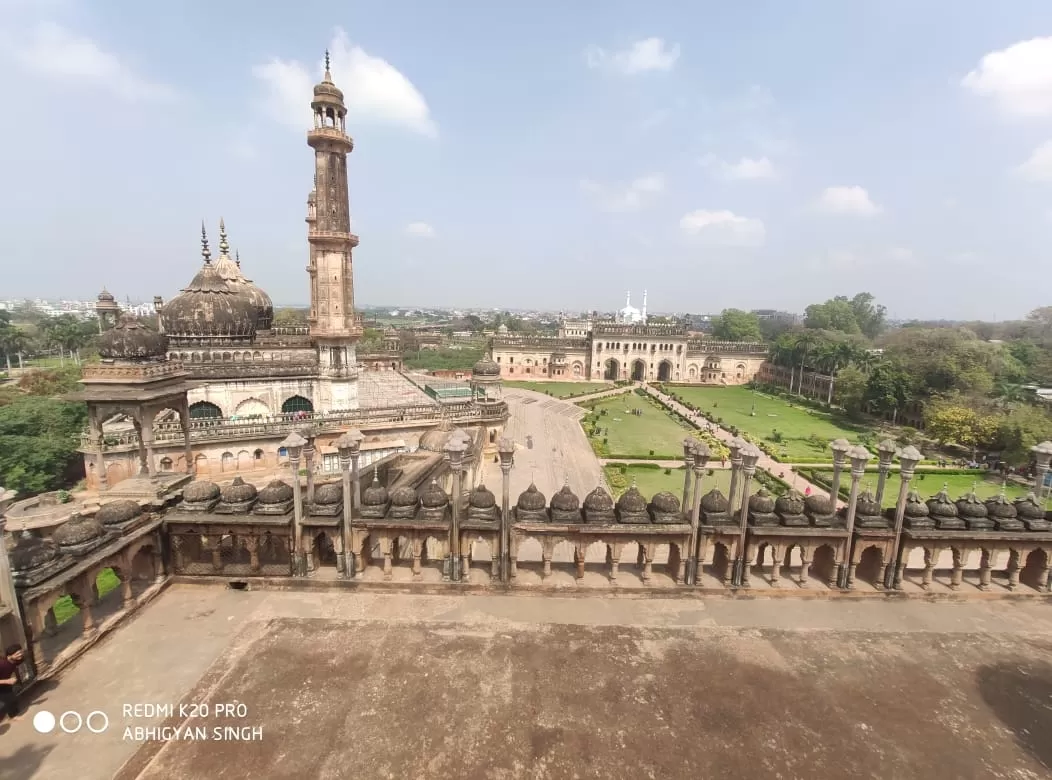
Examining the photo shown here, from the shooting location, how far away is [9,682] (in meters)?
8.33

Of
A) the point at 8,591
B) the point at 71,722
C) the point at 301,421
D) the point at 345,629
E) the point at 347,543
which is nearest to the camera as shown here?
the point at 71,722

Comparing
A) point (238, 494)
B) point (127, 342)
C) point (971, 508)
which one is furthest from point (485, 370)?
point (971, 508)

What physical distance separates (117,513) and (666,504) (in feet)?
41.8

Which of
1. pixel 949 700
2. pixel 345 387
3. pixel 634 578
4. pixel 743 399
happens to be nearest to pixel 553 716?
pixel 634 578

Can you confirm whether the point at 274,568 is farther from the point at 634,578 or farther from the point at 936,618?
the point at 936,618

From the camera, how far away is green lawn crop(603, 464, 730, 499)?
103 ft

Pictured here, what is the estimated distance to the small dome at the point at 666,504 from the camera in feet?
41.8

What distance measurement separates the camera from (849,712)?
912 cm

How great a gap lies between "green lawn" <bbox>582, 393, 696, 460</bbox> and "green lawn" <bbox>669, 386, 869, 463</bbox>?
240 inches

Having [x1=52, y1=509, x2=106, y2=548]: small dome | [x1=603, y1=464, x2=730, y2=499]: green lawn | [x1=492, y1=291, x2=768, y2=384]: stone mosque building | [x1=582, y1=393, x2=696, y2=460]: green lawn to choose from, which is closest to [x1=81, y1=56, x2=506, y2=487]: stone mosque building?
[x1=603, y1=464, x2=730, y2=499]: green lawn

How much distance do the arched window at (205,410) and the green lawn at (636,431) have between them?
26.2 metres

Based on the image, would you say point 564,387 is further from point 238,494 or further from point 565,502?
point 238,494

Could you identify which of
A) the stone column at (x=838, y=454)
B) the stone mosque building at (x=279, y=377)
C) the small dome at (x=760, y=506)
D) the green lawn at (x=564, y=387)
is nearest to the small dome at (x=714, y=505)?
the small dome at (x=760, y=506)

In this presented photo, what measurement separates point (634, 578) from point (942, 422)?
4089 centimetres
